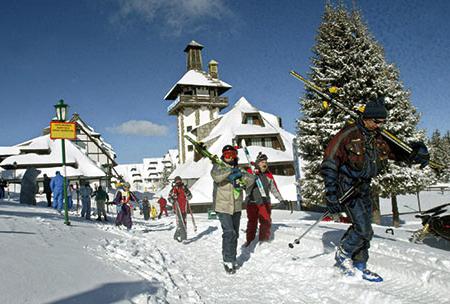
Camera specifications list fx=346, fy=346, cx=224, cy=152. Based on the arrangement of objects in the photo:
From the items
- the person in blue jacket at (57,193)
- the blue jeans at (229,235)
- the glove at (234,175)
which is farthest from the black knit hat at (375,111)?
the person in blue jacket at (57,193)

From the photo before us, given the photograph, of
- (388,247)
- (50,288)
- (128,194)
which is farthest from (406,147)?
(128,194)

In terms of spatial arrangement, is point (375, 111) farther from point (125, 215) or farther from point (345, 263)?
point (125, 215)

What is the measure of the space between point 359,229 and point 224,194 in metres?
2.49

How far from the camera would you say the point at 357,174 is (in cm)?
445

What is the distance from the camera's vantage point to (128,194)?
14055mm

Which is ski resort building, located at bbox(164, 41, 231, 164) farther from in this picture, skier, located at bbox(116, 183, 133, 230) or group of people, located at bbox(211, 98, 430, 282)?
group of people, located at bbox(211, 98, 430, 282)

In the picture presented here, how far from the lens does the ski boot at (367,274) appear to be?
169 inches

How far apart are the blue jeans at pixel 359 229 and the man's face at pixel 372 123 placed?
3.00 feet

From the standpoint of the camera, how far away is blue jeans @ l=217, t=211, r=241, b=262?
5695mm

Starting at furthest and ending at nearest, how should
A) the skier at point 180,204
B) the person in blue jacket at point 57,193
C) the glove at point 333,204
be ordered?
1. the person in blue jacket at point 57,193
2. the skier at point 180,204
3. the glove at point 333,204

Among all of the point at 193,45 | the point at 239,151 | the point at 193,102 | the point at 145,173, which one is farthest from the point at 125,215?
the point at 145,173

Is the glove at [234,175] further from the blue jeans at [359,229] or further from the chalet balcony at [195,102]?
the chalet balcony at [195,102]

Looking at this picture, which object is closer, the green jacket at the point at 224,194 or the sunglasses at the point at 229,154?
the green jacket at the point at 224,194

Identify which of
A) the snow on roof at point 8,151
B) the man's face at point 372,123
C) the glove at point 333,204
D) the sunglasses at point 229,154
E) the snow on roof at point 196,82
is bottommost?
the glove at point 333,204
